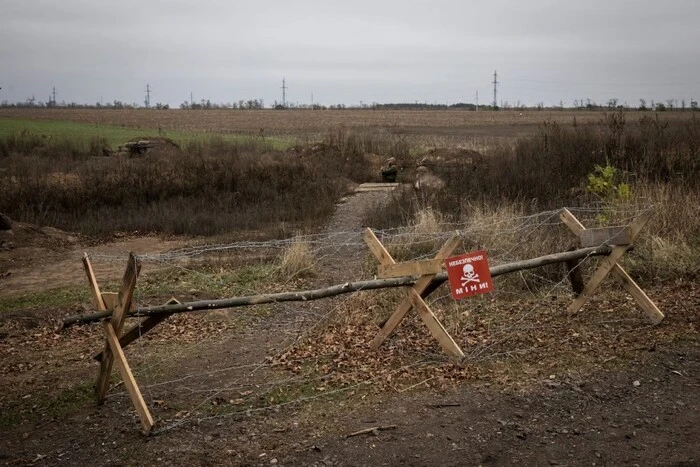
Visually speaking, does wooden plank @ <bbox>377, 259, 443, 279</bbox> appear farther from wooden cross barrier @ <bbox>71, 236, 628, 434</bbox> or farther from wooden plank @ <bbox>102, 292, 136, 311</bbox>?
wooden plank @ <bbox>102, 292, 136, 311</bbox>

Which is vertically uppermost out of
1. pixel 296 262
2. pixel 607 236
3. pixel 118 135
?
pixel 118 135

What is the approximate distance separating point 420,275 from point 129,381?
8.67 feet

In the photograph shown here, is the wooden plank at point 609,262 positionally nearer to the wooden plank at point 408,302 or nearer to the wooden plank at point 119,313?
the wooden plank at point 408,302

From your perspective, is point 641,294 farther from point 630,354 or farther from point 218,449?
point 218,449

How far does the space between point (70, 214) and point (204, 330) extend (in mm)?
11956

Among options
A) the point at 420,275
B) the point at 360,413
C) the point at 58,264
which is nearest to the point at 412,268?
the point at 420,275

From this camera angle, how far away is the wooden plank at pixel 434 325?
20.4 ft

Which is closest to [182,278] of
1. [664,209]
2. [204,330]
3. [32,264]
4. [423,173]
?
[204,330]

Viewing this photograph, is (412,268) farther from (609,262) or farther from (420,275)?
(609,262)

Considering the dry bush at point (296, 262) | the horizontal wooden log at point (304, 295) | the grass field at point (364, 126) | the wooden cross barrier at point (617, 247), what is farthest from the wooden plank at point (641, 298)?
the grass field at point (364, 126)

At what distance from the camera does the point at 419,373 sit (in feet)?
20.6

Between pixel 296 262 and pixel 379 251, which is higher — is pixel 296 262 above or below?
below

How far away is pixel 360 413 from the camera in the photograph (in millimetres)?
5539

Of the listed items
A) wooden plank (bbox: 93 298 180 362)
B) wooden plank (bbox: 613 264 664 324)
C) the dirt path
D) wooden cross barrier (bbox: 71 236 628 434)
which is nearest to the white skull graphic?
wooden cross barrier (bbox: 71 236 628 434)
